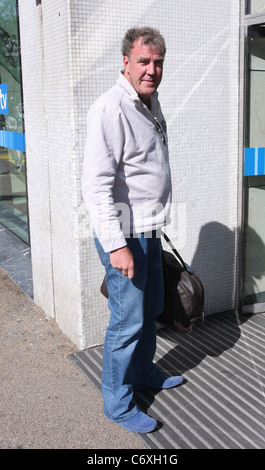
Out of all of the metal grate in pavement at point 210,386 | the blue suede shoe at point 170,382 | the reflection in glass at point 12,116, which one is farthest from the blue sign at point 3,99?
the blue suede shoe at point 170,382

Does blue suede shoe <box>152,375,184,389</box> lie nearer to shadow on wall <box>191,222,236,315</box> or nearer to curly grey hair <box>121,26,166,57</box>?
shadow on wall <box>191,222,236,315</box>

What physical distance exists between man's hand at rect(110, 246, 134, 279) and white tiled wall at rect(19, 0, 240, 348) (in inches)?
40.5

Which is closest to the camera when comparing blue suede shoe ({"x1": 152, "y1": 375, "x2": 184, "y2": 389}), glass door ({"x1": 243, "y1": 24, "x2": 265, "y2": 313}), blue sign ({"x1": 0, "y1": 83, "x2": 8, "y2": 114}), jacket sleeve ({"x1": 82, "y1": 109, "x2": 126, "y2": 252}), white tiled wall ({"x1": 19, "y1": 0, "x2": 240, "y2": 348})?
jacket sleeve ({"x1": 82, "y1": 109, "x2": 126, "y2": 252})

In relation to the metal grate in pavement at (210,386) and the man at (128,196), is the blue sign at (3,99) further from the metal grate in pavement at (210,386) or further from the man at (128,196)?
the man at (128,196)

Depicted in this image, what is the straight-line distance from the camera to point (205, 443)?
2615 mm

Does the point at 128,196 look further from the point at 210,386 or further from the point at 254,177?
the point at 254,177

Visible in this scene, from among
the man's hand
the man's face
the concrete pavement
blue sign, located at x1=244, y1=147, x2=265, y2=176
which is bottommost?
the concrete pavement

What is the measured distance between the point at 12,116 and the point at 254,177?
107 inches

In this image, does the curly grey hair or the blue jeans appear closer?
the curly grey hair

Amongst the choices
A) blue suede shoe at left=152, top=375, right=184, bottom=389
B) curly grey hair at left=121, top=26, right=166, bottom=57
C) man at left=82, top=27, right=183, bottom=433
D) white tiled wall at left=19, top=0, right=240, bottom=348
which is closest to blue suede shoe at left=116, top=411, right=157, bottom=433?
man at left=82, top=27, right=183, bottom=433

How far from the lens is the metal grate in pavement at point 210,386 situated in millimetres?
2668

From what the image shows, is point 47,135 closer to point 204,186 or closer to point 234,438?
point 204,186

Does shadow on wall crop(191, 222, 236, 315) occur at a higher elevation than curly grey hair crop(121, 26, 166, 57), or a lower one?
lower

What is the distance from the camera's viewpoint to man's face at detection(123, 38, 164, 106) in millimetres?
2463
